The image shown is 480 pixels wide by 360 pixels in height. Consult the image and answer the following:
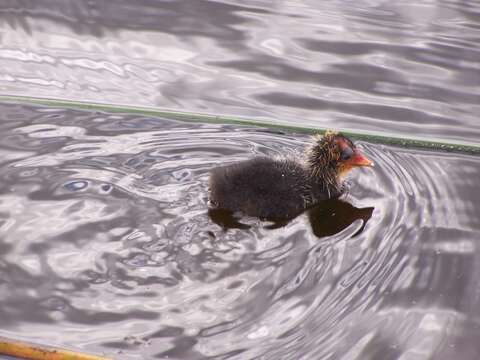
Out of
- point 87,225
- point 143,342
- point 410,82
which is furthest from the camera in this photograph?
point 410,82

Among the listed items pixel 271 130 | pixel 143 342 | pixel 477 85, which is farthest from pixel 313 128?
pixel 143 342

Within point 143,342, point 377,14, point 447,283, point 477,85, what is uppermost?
point 377,14

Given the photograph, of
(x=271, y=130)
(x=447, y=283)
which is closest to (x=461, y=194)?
(x=447, y=283)

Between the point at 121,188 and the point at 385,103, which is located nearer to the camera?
the point at 121,188

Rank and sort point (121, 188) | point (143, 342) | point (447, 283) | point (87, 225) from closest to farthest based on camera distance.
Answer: point (143, 342) → point (447, 283) → point (87, 225) → point (121, 188)

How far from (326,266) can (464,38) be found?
3025 millimetres

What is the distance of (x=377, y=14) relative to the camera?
274 inches

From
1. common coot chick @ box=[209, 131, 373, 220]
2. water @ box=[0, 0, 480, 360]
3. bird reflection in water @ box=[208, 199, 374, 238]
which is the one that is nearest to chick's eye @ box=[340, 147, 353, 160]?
common coot chick @ box=[209, 131, 373, 220]

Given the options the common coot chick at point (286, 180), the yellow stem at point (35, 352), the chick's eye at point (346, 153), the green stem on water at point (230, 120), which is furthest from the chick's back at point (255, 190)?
the yellow stem at point (35, 352)

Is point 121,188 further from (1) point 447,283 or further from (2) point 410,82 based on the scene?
(2) point 410,82

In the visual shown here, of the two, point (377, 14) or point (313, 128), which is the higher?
point (377, 14)

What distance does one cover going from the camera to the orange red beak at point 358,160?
5.09m

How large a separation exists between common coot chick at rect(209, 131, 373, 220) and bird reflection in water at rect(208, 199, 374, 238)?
4cm

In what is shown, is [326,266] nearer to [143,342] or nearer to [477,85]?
[143,342]
